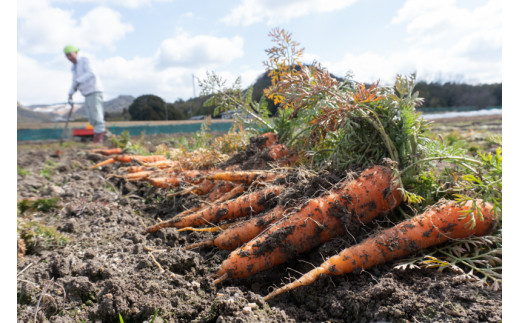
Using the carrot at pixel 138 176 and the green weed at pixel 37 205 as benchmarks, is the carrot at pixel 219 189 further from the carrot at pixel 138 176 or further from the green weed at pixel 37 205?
the green weed at pixel 37 205

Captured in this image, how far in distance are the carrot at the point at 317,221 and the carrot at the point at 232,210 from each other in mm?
488

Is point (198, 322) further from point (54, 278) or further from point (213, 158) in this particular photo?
point (213, 158)

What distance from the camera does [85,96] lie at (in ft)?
32.7

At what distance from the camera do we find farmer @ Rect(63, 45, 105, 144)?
32.0ft

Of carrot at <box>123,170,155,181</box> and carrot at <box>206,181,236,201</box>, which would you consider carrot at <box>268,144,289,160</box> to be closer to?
carrot at <box>206,181,236,201</box>

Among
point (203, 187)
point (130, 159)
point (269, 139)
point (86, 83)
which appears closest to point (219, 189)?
point (203, 187)

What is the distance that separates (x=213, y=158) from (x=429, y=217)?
310cm

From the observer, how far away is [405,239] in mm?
2096

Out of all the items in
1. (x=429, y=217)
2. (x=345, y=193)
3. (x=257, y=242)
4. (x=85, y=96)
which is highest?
(x=85, y=96)

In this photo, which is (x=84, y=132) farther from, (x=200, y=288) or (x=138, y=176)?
(x=200, y=288)

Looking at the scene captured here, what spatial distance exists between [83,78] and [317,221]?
10.1m

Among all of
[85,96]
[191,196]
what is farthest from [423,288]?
[85,96]

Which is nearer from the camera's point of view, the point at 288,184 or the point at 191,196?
the point at 288,184

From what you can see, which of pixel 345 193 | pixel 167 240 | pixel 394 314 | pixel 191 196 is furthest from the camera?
pixel 191 196
